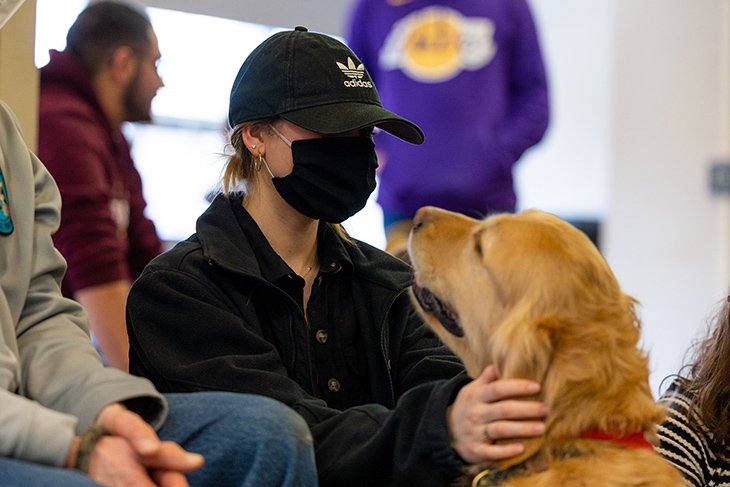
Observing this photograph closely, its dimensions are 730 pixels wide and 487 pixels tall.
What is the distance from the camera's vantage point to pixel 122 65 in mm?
3570

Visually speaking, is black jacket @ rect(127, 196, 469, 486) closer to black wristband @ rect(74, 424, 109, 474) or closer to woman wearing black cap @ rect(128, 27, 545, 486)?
woman wearing black cap @ rect(128, 27, 545, 486)

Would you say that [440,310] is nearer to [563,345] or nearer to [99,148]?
A: [563,345]

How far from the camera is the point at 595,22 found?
6504mm

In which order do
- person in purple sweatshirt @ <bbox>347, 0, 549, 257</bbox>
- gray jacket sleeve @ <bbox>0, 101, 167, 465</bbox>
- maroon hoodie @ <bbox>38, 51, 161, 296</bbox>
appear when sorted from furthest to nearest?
person in purple sweatshirt @ <bbox>347, 0, 549, 257</bbox>
maroon hoodie @ <bbox>38, 51, 161, 296</bbox>
gray jacket sleeve @ <bbox>0, 101, 167, 465</bbox>

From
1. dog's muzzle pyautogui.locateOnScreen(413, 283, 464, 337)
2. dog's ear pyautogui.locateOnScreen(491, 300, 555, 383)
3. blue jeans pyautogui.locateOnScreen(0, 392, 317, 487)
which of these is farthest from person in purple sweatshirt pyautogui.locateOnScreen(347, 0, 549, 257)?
blue jeans pyautogui.locateOnScreen(0, 392, 317, 487)

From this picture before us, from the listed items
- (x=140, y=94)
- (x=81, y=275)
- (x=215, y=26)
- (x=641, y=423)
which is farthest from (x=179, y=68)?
(x=641, y=423)

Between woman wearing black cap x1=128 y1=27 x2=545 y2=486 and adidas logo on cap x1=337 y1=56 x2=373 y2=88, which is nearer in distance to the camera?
woman wearing black cap x1=128 y1=27 x2=545 y2=486

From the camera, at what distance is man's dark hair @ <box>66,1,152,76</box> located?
3.49 m

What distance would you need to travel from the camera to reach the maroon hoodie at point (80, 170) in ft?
10.9

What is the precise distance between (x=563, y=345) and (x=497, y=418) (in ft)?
0.53

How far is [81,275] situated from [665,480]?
2.14 meters

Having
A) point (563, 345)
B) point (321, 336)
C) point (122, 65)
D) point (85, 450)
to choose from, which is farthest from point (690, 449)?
point (122, 65)

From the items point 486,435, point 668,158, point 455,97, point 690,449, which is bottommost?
point 690,449

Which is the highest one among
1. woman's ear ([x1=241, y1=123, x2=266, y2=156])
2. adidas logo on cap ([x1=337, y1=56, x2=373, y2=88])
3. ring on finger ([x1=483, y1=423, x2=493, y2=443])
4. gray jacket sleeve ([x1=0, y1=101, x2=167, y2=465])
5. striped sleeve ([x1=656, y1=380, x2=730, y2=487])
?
adidas logo on cap ([x1=337, y1=56, x2=373, y2=88])
